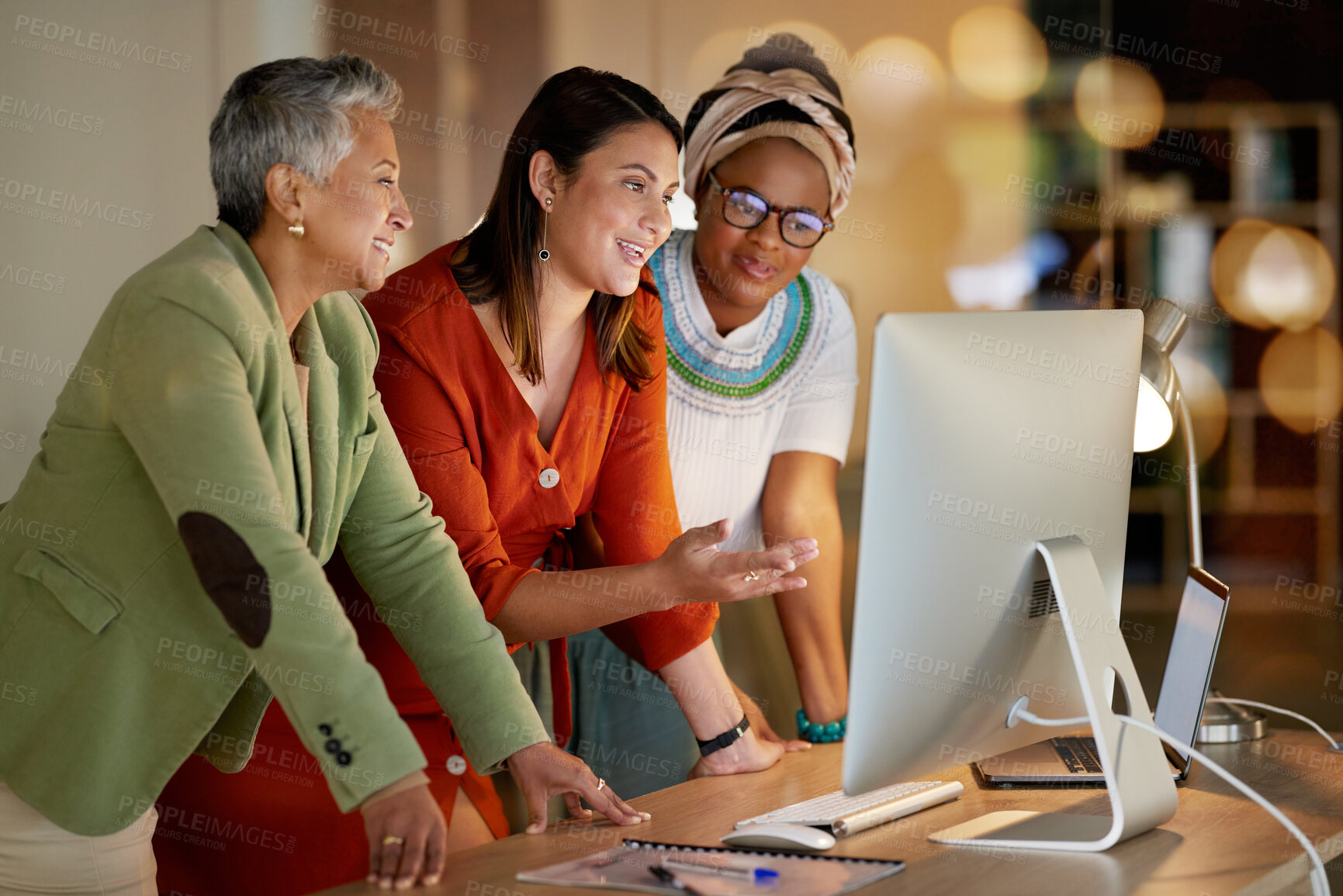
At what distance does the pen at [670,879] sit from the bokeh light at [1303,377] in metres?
2.75

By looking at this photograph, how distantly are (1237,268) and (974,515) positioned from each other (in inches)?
108

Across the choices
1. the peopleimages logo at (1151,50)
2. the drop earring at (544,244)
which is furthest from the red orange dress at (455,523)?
the peopleimages logo at (1151,50)

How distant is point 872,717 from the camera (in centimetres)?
110

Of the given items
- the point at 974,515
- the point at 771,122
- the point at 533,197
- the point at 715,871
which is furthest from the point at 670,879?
the point at 771,122

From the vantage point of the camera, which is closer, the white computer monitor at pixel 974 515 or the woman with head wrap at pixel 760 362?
the white computer monitor at pixel 974 515

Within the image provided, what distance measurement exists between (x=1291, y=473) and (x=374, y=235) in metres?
2.81

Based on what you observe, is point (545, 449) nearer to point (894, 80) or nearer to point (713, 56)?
point (713, 56)

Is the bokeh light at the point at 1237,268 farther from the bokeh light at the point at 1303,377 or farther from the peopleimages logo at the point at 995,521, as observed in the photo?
the peopleimages logo at the point at 995,521

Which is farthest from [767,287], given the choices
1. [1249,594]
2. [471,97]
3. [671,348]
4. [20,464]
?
[1249,594]

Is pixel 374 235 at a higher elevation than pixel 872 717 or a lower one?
higher

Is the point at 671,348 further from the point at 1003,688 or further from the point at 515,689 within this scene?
the point at 1003,688

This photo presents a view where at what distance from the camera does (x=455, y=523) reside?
1.65 m

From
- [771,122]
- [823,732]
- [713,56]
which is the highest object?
[713,56]

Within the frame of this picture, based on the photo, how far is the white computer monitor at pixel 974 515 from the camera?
1070 millimetres
